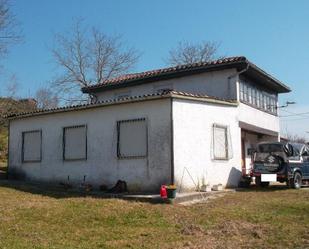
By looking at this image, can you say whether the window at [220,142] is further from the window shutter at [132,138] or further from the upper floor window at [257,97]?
the window shutter at [132,138]

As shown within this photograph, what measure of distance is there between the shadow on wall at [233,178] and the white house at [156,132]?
0.04m

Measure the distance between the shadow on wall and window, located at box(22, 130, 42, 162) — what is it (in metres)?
8.24

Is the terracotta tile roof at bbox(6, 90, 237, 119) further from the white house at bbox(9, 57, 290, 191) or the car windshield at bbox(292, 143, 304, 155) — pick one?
the car windshield at bbox(292, 143, 304, 155)

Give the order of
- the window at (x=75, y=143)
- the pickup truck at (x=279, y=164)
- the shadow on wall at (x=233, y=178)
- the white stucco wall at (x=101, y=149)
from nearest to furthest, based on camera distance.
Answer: the white stucco wall at (x=101, y=149) < the window at (x=75, y=143) < the pickup truck at (x=279, y=164) < the shadow on wall at (x=233, y=178)

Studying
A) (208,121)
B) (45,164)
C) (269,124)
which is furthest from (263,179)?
(45,164)

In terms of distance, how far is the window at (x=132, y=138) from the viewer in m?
16.8

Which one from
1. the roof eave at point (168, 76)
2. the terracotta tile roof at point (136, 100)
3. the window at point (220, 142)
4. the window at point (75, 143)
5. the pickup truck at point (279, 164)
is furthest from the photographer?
the roof eave at point (168, 76)

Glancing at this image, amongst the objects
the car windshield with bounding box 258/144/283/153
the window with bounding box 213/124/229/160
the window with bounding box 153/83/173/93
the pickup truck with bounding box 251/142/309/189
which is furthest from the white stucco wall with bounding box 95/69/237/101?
the pickup truck with bounding box 251/142/309/189

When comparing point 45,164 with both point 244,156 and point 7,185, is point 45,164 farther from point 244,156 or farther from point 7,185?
point 244,156

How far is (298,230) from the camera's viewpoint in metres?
10.3

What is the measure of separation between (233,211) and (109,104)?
709cm

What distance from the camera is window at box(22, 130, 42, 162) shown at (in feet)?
67.8

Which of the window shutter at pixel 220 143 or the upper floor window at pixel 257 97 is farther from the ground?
the upper floor window at pixel 257 97

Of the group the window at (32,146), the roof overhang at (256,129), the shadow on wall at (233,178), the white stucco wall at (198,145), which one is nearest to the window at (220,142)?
the white stucco wall at (198,145)
